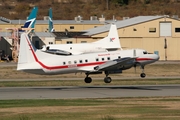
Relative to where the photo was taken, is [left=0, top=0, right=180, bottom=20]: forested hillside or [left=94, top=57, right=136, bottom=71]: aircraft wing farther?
[left=0, top=0, right=180, bottom=20]: forested hillside

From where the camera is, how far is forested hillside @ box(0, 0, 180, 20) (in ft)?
434

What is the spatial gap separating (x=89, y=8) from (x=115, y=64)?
90.0 meters

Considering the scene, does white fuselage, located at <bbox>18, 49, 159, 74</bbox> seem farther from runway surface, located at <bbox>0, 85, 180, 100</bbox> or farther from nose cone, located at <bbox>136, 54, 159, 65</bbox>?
runway surface, located at <bbox>0, 85, 180, 100</bbox>

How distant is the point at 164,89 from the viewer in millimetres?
45000

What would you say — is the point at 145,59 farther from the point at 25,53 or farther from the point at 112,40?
the point at 112,40

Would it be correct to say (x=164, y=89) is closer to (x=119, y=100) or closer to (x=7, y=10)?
(x=119, y=100)

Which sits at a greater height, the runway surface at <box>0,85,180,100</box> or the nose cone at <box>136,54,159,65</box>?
the nose cone at <box>136,54,159,65</box>

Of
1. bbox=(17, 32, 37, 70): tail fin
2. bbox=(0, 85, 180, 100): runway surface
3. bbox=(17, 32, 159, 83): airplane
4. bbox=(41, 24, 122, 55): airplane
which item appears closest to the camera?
bbox=(0, 85, 180, 100): runway surface


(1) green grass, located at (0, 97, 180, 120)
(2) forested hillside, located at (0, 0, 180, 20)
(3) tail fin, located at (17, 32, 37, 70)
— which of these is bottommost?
(1) green grass, located at (0, 97, 180, 120)

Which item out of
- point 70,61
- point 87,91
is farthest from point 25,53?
point 87,91

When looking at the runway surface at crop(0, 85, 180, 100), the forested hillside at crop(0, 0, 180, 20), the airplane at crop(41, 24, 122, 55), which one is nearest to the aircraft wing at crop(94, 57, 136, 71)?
the runway surface at crop(0, 85, 180, 100)

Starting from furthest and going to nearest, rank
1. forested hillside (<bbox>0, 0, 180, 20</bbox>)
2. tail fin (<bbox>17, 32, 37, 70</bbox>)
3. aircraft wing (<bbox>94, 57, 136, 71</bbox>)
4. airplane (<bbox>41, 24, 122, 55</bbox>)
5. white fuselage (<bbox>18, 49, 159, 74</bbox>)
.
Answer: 1. forested hillside (<bbox>0, 0, 180, 20</bbox>)
2. airplane (<bbox>41, 24, 122, 55</bbox>)
3. aircraft wing (<bbox>94, 57, 136, 71</bbox>)
4. white fuselage (<bbox>18, 49, 159, 74</bbox>)
5. tail fin (<bbox>17, 32, 37, 70</bbox>)

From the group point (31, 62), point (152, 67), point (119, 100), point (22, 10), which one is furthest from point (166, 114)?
point (22, 10)

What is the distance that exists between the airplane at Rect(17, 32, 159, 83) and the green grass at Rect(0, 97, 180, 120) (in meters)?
9.88
